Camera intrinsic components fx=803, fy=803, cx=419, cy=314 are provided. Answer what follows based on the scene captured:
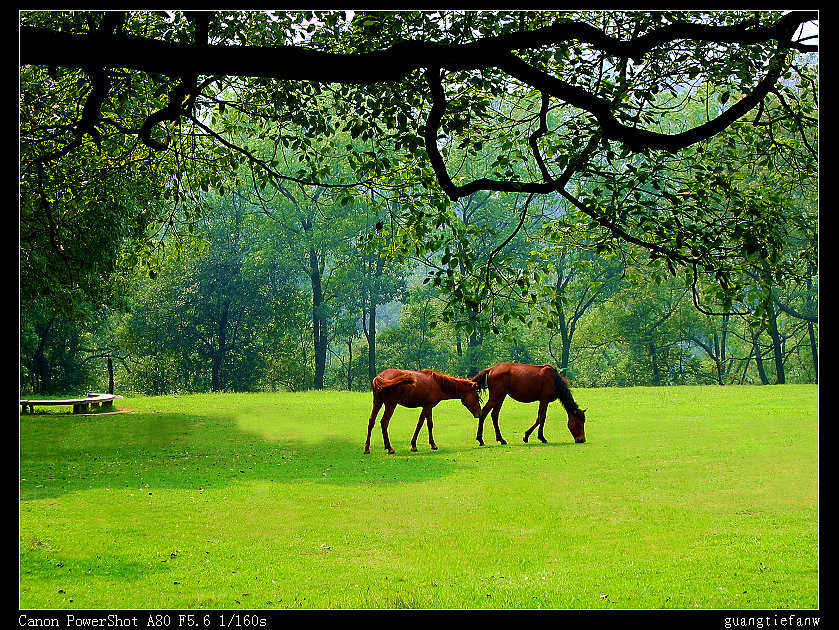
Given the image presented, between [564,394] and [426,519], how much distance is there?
9480 millimetres

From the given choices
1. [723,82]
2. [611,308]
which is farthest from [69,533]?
[611,308]

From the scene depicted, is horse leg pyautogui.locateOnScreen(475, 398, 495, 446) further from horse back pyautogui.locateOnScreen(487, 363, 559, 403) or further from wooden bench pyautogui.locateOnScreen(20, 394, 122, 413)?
wooden bench pyautogui.locateOnScreen(20, 394, 122, 413)

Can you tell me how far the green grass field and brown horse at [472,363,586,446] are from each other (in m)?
0.82

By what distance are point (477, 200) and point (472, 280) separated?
54.8m

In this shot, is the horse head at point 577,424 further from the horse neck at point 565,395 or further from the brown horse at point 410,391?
the brown horse at point 410,391

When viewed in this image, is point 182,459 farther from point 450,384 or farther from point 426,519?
point 426,519

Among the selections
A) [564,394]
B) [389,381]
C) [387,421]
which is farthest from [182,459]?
[564,394]

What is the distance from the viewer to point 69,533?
1127 centimetres

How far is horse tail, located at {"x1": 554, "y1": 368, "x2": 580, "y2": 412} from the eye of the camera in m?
20.6

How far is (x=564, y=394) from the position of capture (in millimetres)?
20734

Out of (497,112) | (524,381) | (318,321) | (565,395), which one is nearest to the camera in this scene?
(497,112)

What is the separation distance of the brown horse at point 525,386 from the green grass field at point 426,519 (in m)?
0.82

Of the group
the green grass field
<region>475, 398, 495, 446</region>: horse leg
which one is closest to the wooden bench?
the green grass field

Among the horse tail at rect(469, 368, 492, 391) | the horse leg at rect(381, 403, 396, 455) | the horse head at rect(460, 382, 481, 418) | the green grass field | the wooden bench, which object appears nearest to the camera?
the green grass field
